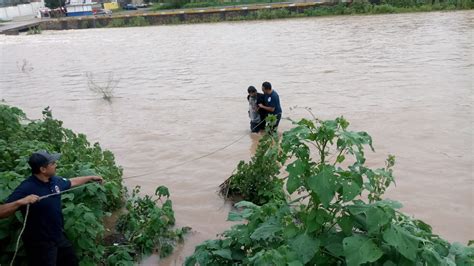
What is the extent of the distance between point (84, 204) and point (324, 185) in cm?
258

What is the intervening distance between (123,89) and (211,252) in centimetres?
1422

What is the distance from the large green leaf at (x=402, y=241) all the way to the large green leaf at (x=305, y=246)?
44 cm

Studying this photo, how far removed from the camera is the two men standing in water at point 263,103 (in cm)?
927

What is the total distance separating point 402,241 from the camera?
2.63 meters

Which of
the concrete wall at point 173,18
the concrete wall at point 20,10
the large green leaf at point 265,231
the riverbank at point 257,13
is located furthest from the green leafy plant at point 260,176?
the concrete wall at point 20,10

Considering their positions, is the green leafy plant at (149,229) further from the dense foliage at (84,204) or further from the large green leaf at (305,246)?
→ the large green leaf at (305,246)

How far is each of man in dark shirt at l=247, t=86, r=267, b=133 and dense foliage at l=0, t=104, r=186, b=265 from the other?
352 cm

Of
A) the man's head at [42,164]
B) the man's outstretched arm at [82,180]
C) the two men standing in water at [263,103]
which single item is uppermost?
the man's head at [42,164]

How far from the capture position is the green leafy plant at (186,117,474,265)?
105 inches

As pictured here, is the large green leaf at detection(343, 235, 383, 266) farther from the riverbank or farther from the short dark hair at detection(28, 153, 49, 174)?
the riverbank

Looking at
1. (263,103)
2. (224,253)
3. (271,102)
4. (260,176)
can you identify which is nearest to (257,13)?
(263,103)

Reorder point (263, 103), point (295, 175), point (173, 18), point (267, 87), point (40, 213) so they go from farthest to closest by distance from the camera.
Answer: point (173, 18)
point (263, 103)
point (267, 87)
point (40, 213)
point (295, 175)

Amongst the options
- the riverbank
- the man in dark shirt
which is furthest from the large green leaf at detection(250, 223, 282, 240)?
the riverbank

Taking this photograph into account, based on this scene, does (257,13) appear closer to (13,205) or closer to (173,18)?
(173,18)
